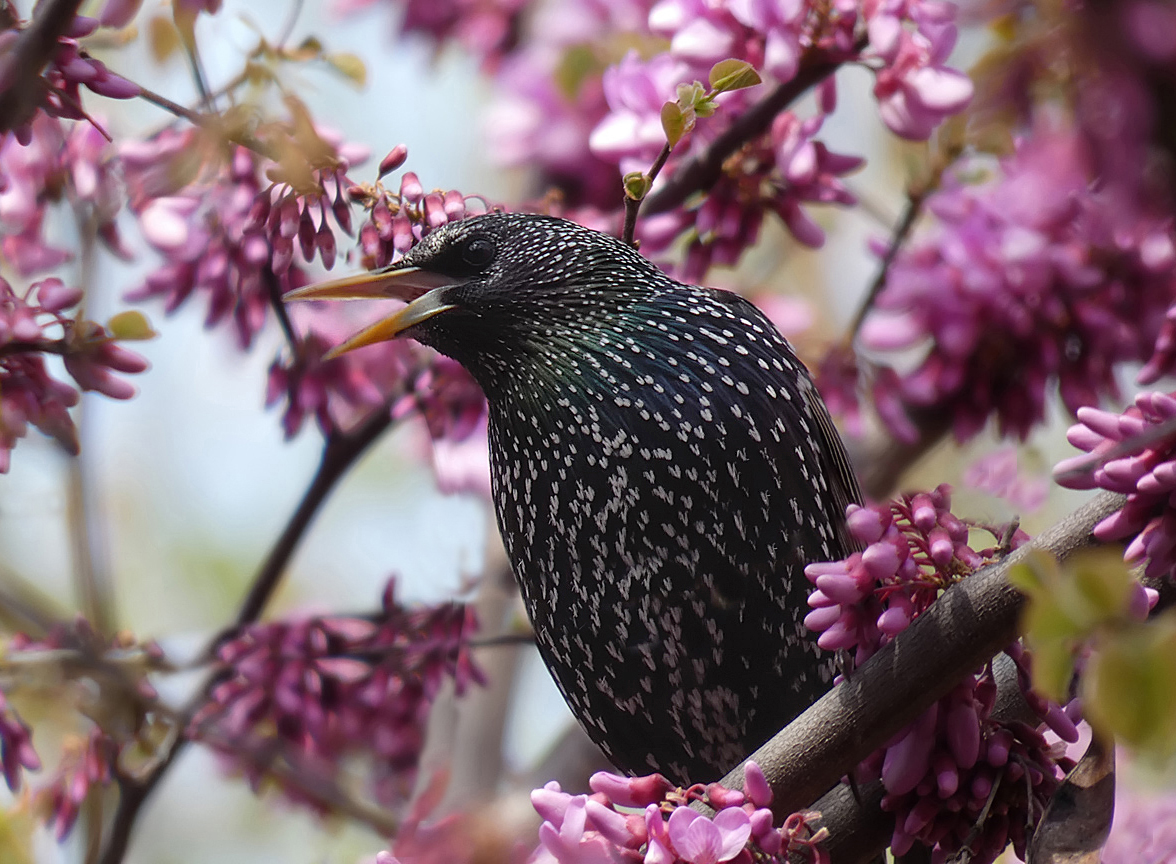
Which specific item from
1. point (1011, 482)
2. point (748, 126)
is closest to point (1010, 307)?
point (1011, 482)

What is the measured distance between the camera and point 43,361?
5.24 feet

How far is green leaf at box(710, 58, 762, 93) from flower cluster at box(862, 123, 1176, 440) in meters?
0.86

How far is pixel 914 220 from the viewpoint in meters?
2.60

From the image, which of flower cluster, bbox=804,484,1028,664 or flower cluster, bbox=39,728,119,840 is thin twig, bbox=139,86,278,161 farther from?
flower cluster, bbox=39,728,119,840

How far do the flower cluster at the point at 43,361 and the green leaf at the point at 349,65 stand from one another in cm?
58

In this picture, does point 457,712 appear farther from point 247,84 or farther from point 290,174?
point 290,174

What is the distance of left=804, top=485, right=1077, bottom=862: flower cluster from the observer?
1.28 m

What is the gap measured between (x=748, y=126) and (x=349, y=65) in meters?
0.62

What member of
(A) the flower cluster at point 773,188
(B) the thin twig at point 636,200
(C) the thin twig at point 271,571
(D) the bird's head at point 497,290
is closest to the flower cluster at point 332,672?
(C) the thin twig at point 271,571

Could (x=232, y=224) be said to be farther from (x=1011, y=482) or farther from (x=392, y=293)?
(x=1011, y=482)

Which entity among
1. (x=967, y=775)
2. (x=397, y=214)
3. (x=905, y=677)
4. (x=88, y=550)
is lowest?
(x=967, y=775)

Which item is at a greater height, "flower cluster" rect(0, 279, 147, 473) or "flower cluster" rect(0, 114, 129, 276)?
"flower cluster" rect(0, 114, 129, 276)

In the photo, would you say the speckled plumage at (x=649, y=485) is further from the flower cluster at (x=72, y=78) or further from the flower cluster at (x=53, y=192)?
the flower cluster at (x=53, y=192)

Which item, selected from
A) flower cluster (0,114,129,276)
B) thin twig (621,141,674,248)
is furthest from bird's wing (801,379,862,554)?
flower cluster (0,114,129,276)
